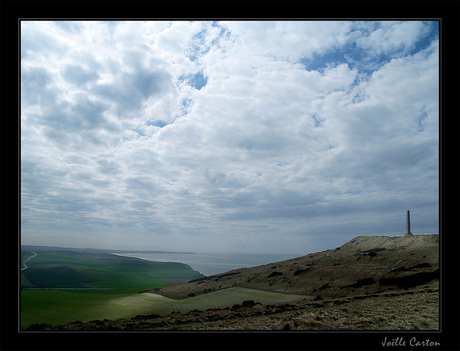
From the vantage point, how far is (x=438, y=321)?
215 inches

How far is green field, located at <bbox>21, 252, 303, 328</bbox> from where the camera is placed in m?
13.0

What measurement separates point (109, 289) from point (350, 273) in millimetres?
20610

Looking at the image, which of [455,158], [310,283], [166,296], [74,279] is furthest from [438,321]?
[74,279]

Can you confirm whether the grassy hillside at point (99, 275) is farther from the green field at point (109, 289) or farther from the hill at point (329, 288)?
the hill at point (329, 288)

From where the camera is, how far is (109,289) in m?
21.7

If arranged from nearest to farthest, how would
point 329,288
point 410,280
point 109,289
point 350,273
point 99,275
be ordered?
point 410,280
point 329,288
point 350,273
point 109,289
point 99,275

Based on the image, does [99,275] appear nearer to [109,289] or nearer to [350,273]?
[109,289]

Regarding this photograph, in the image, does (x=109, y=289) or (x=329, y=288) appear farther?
(x=109, y=289)

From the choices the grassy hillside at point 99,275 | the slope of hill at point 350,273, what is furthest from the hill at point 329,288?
the grassy hillside at point 99,275

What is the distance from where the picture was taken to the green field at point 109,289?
1299cm

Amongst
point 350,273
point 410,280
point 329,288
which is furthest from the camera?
point 350,273

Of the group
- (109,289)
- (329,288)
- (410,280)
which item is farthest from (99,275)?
(410,280)

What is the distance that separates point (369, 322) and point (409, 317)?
4.20 feet

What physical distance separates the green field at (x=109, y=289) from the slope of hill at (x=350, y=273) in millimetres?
2297
